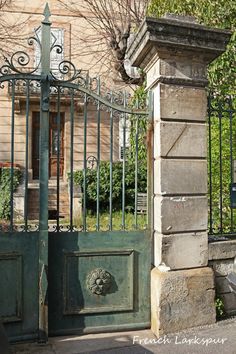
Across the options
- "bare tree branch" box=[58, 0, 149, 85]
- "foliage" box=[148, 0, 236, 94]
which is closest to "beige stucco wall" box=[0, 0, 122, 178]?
"bare tree branch" box=[58, 0, 149, 85]

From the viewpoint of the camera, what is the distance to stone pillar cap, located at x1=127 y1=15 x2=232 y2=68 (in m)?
4.30

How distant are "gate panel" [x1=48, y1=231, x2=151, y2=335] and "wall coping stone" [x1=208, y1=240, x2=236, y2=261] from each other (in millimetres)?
772

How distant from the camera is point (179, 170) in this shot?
4484mm

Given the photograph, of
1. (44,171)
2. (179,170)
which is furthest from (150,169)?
(44,171)

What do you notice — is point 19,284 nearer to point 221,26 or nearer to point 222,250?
point 222,250

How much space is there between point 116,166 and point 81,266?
730cm

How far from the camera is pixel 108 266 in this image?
4.47m

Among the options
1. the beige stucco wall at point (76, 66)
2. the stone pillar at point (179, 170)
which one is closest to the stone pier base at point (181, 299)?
the stone pillar at point (179, 170)

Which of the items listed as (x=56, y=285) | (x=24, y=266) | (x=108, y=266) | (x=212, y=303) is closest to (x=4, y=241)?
(x=24, y=266)

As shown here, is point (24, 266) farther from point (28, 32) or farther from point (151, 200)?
point (28, 32)

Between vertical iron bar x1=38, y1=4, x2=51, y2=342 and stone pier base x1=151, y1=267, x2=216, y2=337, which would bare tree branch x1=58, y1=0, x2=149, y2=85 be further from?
stone pier base x1=151, y1=267, x2=216, y2=337

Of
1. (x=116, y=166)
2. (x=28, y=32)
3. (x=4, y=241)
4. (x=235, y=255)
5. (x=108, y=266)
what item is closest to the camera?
(x=4, y=241)

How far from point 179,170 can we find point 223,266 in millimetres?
1352

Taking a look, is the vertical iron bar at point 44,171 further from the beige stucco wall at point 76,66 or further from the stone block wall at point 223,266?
the beige stucco wall at point 76,66
